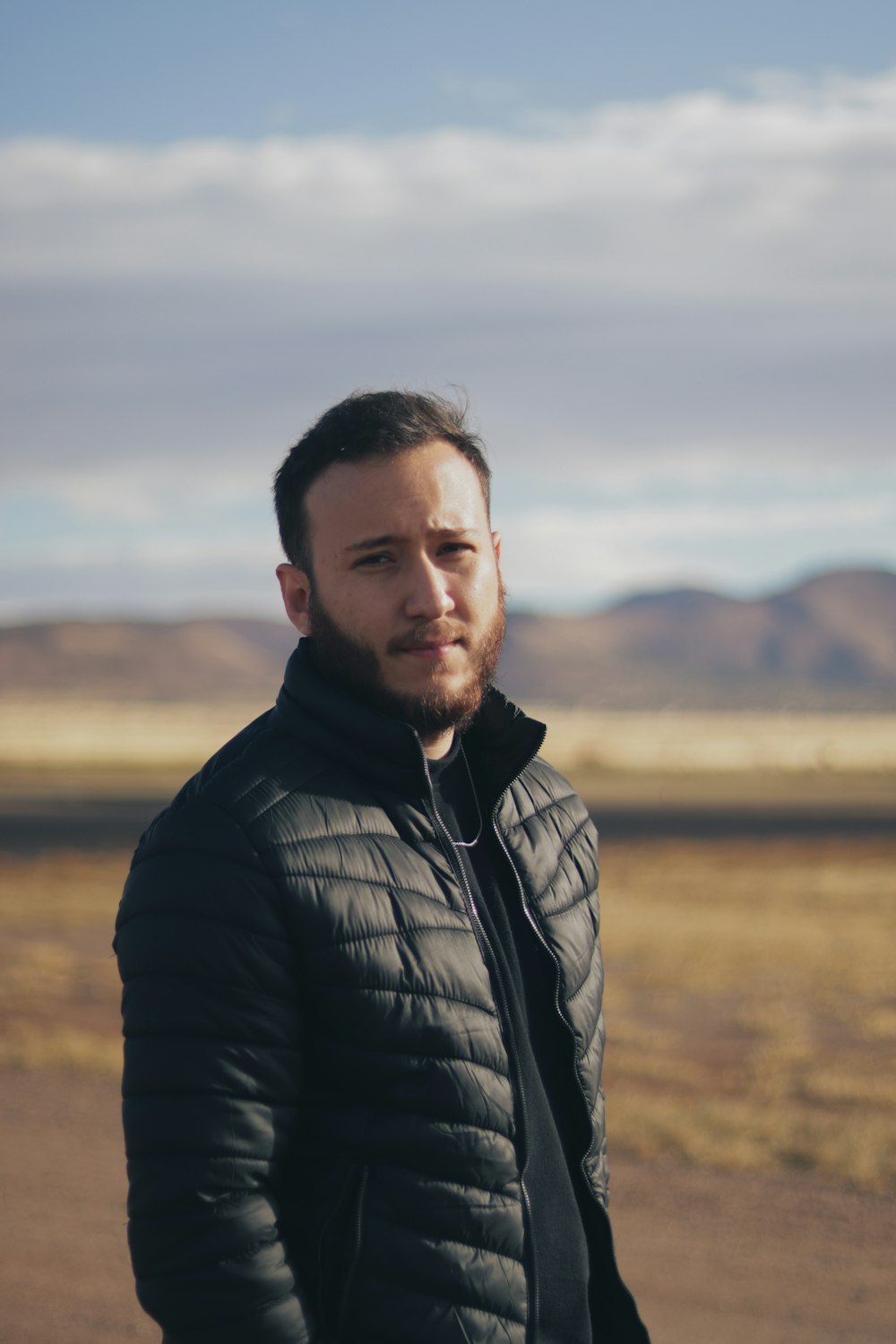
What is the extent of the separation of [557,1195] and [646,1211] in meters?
5.23

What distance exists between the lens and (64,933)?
1694 centimetres

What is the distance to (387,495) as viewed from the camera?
2271mm

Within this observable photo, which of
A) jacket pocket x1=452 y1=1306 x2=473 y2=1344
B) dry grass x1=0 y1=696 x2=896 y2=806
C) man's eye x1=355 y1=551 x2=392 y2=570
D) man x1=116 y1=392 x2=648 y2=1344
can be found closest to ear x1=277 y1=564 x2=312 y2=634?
man x1=116 y1=392 x2=648 y2=1344

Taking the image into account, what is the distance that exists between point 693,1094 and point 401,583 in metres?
8.01

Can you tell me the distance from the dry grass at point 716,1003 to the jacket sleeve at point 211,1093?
6.45m

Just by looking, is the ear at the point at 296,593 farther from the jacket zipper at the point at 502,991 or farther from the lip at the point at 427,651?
the jacket zipper at the point at 502,991

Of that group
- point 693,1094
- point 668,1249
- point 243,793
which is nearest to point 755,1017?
point 693,1094

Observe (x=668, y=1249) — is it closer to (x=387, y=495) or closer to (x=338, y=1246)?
(x=338, y=1246)

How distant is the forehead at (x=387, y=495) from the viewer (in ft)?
7.45

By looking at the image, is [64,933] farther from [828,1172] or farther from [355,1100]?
[355,1100]

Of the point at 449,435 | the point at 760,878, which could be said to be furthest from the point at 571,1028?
the point at 760,878

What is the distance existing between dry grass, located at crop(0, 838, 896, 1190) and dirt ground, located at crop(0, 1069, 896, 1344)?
0.63 m

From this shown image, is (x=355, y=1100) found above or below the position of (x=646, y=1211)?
above

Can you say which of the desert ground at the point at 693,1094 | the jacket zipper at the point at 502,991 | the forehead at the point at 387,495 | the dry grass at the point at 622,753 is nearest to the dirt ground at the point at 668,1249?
the desert ground at the point at 693,1094
